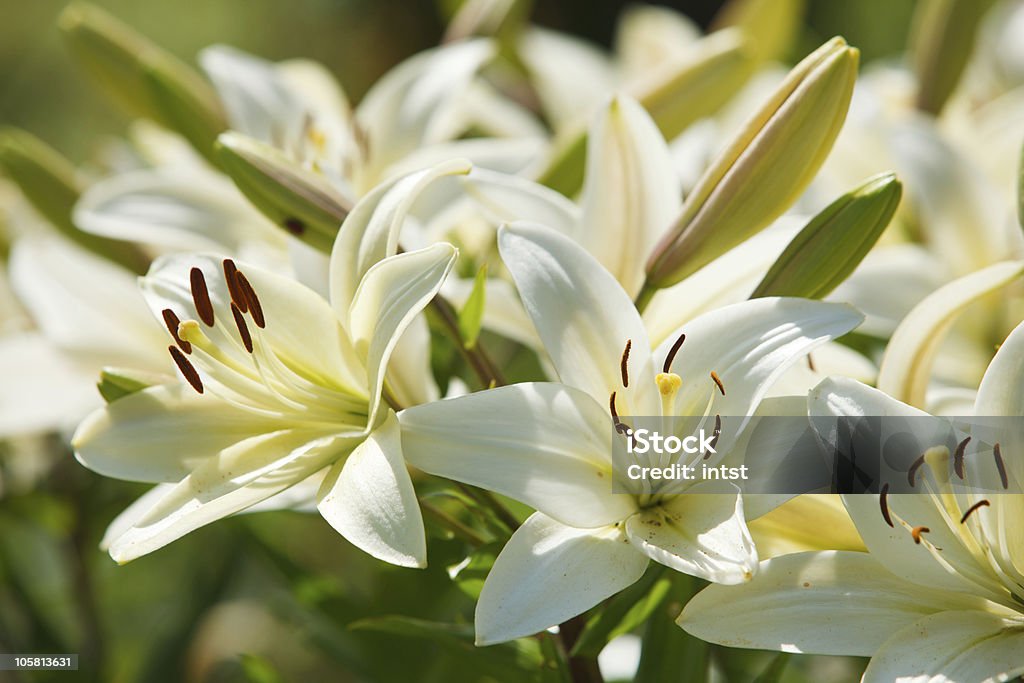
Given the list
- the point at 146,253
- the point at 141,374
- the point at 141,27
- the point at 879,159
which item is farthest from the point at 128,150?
the point at 141,27

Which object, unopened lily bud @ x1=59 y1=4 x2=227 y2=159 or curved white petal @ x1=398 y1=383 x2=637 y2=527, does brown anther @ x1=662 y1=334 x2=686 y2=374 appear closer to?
curved white petal @ x1=398 y1=383 x2=637 y2=527

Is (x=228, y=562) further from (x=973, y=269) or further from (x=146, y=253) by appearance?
(x=973, y=269)

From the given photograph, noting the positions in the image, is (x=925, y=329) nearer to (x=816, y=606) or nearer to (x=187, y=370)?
(x=816, y=606)

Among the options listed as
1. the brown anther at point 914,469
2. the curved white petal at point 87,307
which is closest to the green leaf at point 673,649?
the brown anther at point 914,469

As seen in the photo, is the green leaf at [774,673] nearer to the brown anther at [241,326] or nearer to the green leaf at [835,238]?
the green leaf at [835,238]

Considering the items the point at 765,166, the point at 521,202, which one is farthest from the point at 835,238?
the point at 521,202

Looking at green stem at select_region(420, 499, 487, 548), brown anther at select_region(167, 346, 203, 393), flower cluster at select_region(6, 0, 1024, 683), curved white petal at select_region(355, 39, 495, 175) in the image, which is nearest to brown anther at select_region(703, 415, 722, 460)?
flower cluster at select_region(6, 0, 1024, 683)
